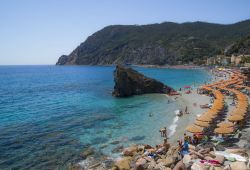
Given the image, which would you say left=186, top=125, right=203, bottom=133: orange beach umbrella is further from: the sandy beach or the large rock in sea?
the large rock in sea

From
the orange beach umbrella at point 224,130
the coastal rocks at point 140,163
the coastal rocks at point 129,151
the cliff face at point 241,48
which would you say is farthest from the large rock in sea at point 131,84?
the cliff face at point 241,48

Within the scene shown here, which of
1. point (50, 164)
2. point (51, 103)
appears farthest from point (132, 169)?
point (51, 103)

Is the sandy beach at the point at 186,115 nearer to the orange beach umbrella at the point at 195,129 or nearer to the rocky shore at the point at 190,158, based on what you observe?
the orange beach umbrella at the point at 195,129

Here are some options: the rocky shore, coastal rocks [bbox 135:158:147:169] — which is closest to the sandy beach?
the rocky shore

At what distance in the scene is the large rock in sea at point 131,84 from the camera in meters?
57.7

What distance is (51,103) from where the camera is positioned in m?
54.0

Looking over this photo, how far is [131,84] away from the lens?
58.7 metres

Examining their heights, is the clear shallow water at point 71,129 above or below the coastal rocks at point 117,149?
below

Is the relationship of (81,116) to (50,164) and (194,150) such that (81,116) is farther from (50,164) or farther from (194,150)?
(194,150)

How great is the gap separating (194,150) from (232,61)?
5170 inches

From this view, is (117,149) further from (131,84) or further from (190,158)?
(131,84)

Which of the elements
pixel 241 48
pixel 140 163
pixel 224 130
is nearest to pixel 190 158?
pixel 140 163

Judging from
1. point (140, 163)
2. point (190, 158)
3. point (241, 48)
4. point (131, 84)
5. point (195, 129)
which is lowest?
point (140, 163)

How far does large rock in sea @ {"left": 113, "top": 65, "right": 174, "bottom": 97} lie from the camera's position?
5772cm
